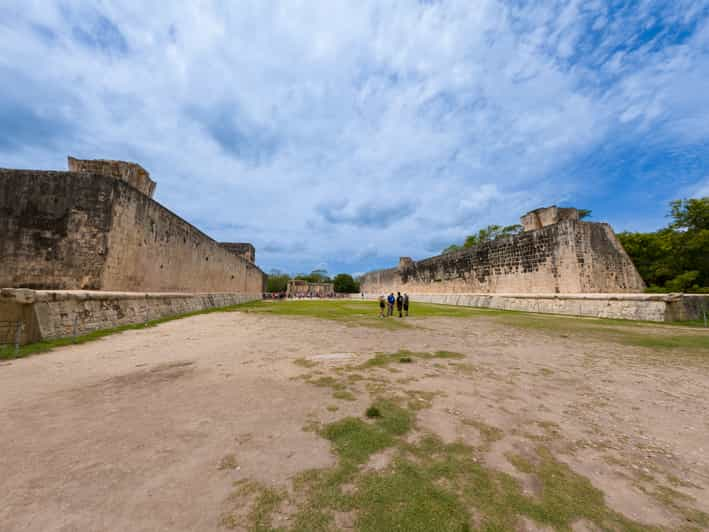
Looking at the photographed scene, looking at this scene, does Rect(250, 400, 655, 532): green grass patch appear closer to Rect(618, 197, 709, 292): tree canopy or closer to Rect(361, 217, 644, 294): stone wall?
Rect(361, 217, 644, 294): stone wall

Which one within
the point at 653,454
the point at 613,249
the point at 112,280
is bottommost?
the point at 653,454

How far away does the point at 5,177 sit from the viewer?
8.95 m

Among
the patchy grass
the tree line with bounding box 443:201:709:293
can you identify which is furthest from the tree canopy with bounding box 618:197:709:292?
the patchy grass

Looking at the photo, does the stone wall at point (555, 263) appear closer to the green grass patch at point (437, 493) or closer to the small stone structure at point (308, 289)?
the green grass patch at point (437, 493)

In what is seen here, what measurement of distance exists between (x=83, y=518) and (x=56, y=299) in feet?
22.8

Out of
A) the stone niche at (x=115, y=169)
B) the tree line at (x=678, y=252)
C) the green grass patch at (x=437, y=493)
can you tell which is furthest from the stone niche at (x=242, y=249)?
the green grass patch at (x=437, y=493)

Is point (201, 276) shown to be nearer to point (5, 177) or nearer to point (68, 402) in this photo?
point (5, 177)

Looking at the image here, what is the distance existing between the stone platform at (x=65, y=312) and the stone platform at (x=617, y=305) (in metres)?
16.7

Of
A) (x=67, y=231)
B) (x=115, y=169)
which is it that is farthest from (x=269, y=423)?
(x=115, y=169)

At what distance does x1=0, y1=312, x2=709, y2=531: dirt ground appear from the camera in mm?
1567

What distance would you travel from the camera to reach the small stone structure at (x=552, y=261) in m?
12.4

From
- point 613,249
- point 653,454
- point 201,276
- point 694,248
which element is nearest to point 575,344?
point 653,454

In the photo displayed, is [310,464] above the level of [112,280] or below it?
below

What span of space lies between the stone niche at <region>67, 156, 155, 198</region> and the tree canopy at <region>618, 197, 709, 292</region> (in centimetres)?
2370
